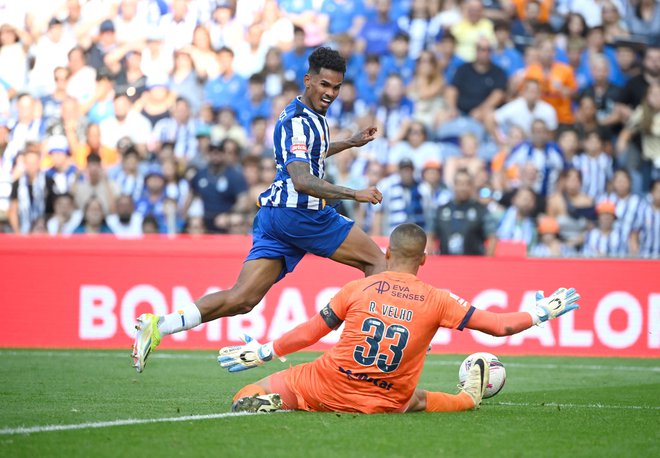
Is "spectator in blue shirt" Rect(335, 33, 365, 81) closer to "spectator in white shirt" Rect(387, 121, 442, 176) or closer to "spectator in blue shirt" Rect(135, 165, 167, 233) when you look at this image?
"spectator in white shirt" Rect(387, 121, 442, 176)

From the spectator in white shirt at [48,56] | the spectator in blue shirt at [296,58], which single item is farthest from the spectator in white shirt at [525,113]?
the spectator in white shirt at [48,56]

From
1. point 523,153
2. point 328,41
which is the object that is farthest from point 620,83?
point 328,41

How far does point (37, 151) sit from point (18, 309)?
446 cm

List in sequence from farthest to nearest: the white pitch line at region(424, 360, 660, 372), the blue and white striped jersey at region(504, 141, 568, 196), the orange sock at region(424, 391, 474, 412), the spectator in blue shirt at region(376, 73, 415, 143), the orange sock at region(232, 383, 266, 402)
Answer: the spectator in blue shirt at region(376, 73, 415, 143), the blue and white striped jersey at region(504, 141, 568, 196), the white pitch line at region(424, 360, 660, 372), the orange sock at region(424, 391, 474, 412), the orange sock at region(232, 383, 266, 402)

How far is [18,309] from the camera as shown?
1374 centimetres

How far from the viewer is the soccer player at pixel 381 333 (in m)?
7.12

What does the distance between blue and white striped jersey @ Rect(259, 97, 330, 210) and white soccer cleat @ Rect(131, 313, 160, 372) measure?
1302 millimetres

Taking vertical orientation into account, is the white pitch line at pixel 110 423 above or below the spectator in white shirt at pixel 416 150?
below

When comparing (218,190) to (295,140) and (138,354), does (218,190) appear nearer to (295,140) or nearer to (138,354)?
(295,140)

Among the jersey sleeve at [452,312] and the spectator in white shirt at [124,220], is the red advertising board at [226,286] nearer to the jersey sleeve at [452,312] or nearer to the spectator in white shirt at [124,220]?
the spectator in white shirt at [124,220]

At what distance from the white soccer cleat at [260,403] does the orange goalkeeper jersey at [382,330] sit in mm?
335

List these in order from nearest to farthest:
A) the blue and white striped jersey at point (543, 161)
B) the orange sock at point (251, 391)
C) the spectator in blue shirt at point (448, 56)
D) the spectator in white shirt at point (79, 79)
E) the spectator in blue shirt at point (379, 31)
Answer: the orange sock at point (251, 391)
the blue and white striped jersey at point (543, 161)
the spectator in blue shirt at point (448, 56)
the spectator in blue shirt at point (379, 31)
the spectator in white shirt at point (79, 79)

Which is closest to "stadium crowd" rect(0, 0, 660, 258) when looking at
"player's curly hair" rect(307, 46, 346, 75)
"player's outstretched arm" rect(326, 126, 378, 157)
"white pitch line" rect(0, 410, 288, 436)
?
"player's outstretched arm" rect(326, 126, 378, 157)

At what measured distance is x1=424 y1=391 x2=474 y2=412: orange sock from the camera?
7.72 metres
